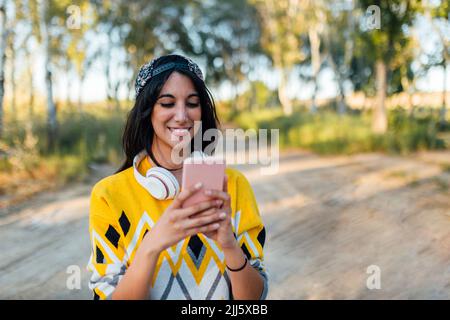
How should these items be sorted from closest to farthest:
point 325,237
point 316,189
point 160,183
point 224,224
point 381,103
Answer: point 224,224 < point 160,183 < point 325,237 < point 316,189 < point 381,103

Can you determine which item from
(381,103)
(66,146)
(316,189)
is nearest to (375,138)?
(381,103)

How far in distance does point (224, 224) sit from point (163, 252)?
0.35 meters

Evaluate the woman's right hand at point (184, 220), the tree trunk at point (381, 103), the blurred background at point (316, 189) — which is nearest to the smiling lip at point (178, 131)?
the woman's right hand at point (184, 220)

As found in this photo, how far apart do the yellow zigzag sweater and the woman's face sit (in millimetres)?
206

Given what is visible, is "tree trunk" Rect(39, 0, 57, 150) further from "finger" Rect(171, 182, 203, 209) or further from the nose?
"finger" Rect(171, 182, 203, 209)

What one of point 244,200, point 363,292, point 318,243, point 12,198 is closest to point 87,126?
point 12,198

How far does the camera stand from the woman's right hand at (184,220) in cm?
141

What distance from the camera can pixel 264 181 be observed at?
914 centimetres

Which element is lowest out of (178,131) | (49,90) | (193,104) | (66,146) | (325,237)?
(325,237)

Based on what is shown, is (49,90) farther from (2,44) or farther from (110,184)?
(110,184)

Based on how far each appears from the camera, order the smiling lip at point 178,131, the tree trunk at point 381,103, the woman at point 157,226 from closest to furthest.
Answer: the woman at point 157,226, the smiling lip at point 178,131, the tree trunk at point 381,103

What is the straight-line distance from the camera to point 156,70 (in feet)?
5.93

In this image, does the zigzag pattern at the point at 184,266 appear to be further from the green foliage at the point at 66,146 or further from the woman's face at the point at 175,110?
the green foliage at the point at 66,146
